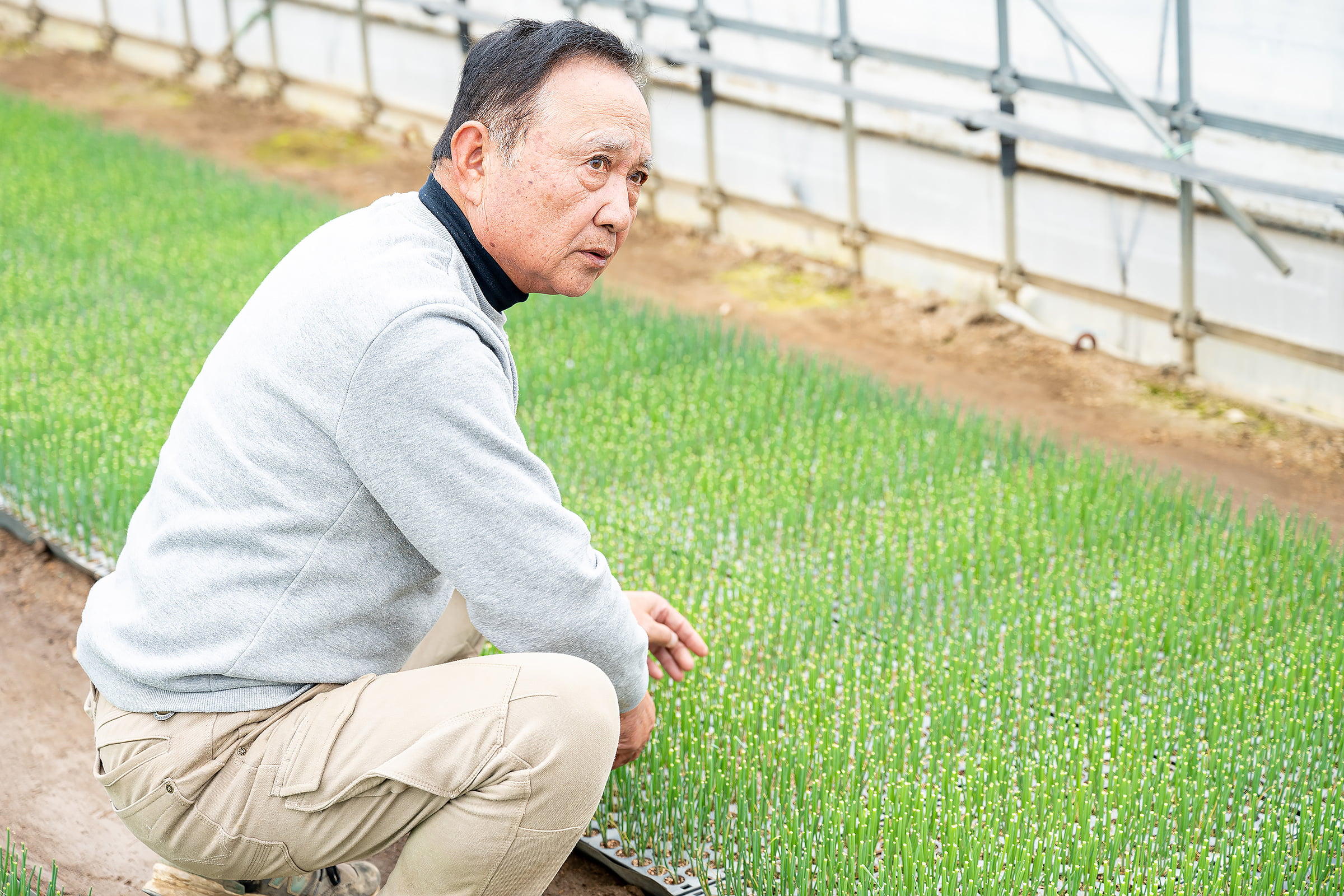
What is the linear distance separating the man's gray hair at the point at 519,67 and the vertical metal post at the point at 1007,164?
4407 millimetres

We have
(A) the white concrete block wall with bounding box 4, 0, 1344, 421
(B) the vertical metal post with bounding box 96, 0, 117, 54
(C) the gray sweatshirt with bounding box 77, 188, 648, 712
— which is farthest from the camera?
(B) the vertical metal post with bounding box 96, 0, 117, 54

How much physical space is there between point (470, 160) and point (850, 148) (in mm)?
5308

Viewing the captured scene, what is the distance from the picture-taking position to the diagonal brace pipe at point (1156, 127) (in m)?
5.33

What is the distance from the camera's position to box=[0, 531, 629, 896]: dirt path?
2.61 m

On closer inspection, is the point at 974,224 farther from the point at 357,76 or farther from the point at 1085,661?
the point at 357,76

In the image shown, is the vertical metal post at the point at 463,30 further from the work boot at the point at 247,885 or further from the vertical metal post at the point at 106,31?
the work boot at the point at 247,885

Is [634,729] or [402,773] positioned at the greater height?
[402,773]

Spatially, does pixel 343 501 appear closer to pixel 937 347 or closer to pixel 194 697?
pixel 194 697

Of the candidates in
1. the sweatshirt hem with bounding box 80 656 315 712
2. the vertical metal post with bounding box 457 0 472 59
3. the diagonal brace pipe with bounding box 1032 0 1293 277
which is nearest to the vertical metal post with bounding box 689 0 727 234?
the vertical metal post with bounding box 457 0 472 59

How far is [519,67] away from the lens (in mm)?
1991

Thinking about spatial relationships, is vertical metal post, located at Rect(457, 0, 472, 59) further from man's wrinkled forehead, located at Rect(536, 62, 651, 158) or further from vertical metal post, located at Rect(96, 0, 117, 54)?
man's wrinkled forehead, located at Rect(536, 62, 651, 158)

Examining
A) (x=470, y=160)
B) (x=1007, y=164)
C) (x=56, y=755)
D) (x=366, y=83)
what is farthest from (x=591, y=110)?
(x=366, y=83)

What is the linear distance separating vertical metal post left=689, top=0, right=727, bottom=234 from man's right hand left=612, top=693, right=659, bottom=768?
235 inches

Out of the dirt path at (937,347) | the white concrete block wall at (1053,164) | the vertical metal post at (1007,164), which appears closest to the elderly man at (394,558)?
the dirt path at (937,347)
